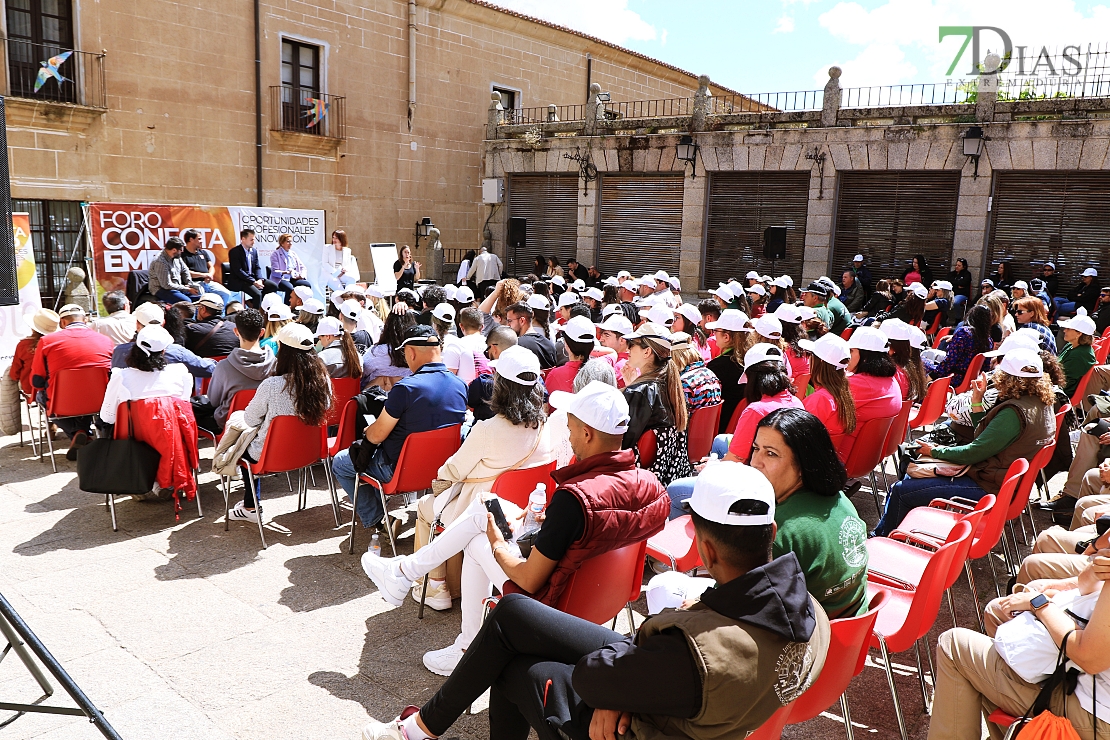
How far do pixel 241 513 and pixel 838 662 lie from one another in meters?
3.92

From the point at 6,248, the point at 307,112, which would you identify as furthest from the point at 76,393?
the point at 307,112

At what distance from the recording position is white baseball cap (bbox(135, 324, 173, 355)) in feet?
16.2

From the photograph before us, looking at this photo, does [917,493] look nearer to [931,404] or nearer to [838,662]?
[931,404]

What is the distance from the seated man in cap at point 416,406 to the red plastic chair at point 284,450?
461 millimetres

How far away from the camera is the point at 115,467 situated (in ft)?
16.1

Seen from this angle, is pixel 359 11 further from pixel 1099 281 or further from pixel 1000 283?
pixel 1099 281

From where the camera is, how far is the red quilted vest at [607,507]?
9.12ft

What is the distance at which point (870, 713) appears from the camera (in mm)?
3229

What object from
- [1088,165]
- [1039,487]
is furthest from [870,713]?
[1088,165]

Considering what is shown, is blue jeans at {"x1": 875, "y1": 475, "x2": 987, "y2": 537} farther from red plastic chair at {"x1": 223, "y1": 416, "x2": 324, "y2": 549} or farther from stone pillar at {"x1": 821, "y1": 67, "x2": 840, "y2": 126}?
stone pillar at {"x1": 821, "y1": 67, "x2": 840, "y2": 126}

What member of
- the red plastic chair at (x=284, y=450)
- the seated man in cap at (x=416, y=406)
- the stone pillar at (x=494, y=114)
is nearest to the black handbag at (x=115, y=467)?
the red plastic chair at (x=284, y=450)

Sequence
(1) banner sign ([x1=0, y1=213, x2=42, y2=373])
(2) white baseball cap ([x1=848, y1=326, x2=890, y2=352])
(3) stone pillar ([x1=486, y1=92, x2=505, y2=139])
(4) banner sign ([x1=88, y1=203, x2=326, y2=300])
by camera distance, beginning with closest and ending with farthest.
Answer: (2) white baseball cap ([x1=848, y1=326, x2=890, y2=352]), (1) banner sign ([x1=0, y1=213, x2=42, y2=373]), (4) banner sign ([x1=88, y1=203, x2=326, y2=300]), (3) stone pillar ([x1=486, y1=92, x2=505, y2=139])

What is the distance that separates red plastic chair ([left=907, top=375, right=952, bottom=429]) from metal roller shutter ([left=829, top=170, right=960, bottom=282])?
927 centimetres

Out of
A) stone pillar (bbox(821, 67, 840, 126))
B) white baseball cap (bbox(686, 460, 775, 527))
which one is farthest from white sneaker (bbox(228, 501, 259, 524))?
stone pillar (bbox(821, 67, 840, 126))
